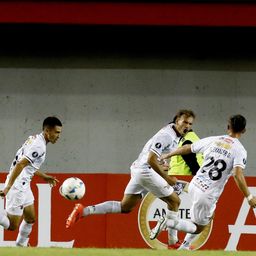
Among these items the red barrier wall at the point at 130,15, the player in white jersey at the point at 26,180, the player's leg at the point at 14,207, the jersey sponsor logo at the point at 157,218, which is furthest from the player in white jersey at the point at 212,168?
the red barrier wall at the point at 130,15

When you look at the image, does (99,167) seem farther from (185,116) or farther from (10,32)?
(185,116)

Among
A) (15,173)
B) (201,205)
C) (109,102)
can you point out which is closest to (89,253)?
(201,205)

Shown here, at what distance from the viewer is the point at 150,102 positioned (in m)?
14.9

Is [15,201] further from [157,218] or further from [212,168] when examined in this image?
[212,168]

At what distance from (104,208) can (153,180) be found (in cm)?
71

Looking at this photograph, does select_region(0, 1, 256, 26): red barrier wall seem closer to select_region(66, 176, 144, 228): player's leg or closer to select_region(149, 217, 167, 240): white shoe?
select_region(66, 176, 144, 228): player's leg

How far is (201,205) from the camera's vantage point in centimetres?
1046

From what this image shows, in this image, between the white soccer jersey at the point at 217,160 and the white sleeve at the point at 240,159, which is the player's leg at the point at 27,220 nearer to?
the white soccer jersey at the point at 217,160

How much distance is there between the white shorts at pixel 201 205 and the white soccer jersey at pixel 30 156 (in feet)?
6.39

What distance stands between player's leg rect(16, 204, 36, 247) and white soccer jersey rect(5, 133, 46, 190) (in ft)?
1.03

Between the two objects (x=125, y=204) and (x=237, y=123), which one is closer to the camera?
(x=237, y=123)

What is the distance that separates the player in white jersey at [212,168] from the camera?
1019cm

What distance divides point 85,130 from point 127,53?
141cm

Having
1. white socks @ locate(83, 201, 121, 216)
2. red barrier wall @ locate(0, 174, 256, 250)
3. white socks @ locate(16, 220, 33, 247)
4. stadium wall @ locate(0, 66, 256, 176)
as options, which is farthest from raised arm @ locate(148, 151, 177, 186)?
stadium wall @ locate(0, 66, 256, 176)
